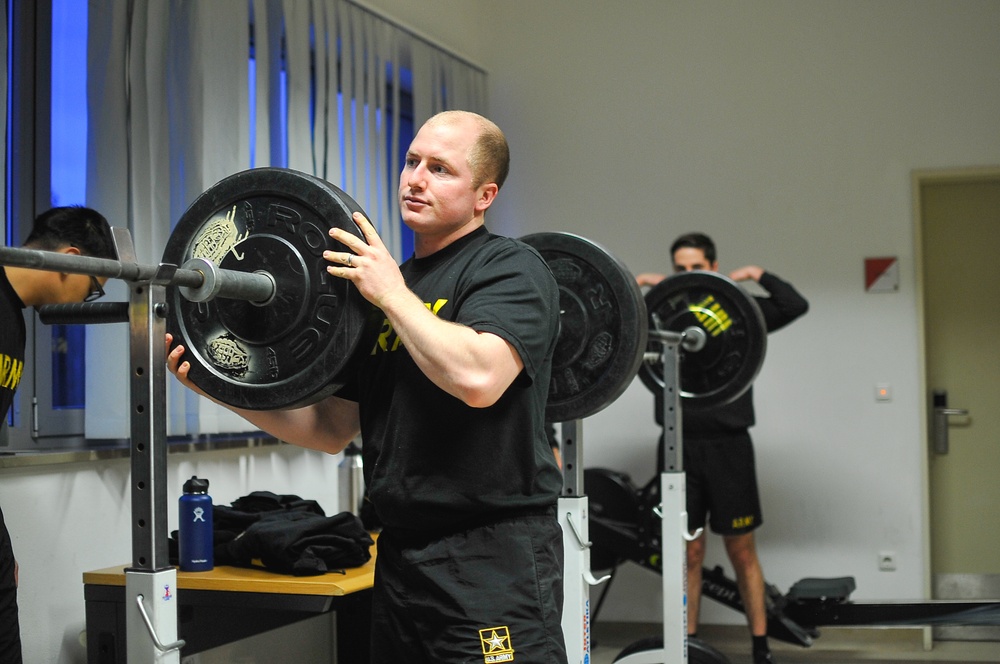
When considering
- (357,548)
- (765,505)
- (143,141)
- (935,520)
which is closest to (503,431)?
(357,548)

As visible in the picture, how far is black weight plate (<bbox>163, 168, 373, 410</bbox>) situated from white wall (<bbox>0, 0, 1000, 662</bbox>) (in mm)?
3109

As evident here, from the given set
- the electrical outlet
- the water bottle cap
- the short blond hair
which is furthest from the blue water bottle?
the electrical outlet

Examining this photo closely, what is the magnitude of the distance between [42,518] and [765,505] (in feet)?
10.8

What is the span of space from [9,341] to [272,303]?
0.90 meters

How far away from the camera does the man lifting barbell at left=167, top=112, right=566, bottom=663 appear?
150 centimetres

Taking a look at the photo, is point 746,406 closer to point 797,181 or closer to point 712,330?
point 712,330

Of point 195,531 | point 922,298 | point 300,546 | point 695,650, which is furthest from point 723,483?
point 195,531

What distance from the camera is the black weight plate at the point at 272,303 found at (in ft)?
5.09

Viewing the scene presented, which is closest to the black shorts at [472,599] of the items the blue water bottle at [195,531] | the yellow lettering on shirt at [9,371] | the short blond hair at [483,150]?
the short blond hair at [483,150]

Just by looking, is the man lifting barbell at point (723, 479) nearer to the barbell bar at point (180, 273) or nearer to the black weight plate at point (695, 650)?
the black weight plate at point (695, 650)

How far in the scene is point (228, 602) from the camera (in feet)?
7.52

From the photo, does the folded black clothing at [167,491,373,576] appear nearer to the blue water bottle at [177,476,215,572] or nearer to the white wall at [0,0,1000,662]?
the blue water bottle at [177,476,215,572]

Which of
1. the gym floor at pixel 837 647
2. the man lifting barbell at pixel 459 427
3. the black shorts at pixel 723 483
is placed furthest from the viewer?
the gym floor at pixel 837 647

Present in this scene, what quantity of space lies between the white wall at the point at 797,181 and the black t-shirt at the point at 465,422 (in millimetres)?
3139
